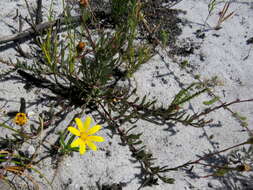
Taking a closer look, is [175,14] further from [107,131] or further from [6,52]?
[6,52]

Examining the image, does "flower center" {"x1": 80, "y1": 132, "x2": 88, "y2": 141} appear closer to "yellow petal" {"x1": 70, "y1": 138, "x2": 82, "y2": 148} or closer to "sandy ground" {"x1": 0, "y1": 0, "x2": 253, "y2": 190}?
"yellow petal" {"x1": 70, "y1": 138, "x2": 82, "y2": 148}

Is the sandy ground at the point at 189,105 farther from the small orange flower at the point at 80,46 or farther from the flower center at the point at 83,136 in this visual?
the small orange flower at the point at 80,46

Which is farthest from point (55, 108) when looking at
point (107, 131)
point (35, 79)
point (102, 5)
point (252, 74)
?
point (252, 74)

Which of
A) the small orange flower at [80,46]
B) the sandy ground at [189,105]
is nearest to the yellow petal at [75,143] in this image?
the sandy ground at [189,105]

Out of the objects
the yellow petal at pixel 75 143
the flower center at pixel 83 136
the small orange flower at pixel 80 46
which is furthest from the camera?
the small orange flower at pixel 80 46

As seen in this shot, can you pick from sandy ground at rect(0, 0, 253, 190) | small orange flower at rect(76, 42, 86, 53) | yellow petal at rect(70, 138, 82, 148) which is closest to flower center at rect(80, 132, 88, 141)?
yellow petal at rect(70, 138, 82, 148)

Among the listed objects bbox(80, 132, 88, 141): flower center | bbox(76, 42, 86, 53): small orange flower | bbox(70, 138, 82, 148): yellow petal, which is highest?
bbox(76, 42, 86, 53): small orange flower

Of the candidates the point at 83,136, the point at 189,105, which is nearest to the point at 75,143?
the point at 83,136

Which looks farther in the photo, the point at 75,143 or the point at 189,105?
the point at 189,105

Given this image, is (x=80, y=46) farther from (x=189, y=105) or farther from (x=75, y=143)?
(x=189, y=105)
